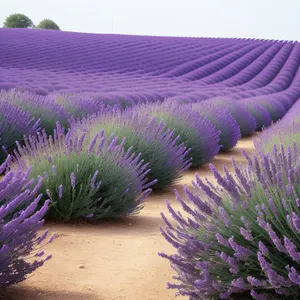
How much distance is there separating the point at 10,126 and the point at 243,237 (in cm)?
461

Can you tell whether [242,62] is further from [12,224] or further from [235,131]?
[12,224]

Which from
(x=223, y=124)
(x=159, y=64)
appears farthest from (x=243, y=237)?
(x=159, y=64)

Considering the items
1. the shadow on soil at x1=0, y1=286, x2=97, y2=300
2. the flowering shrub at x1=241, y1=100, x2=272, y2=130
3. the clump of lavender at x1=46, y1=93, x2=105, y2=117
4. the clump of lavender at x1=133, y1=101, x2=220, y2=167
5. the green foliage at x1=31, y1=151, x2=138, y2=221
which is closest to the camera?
the shadow on soil at x1=0, y1=286, x2=97, y2=300

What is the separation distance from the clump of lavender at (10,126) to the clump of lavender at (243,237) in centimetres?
412

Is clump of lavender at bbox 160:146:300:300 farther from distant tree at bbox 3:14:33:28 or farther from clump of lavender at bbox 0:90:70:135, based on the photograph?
distant tree at bbox 3:14:33:28

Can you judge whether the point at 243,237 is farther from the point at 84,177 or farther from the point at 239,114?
the point at 239,114

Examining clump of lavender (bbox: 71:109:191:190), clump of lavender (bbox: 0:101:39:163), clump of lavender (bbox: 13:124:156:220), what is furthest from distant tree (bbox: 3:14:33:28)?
clump of lavender (bbox: 13:124:156:220)

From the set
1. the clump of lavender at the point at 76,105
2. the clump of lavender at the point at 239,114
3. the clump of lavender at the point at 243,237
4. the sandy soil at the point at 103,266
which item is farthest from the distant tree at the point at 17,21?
the clump of lavender at the point at 243,237

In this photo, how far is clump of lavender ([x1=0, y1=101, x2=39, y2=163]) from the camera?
6548 mm

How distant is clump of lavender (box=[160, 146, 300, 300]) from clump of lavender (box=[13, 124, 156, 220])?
1.79 m

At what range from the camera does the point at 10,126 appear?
6.75m

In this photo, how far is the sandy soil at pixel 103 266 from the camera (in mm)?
2949

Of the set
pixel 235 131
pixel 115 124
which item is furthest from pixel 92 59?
pixel 115 124

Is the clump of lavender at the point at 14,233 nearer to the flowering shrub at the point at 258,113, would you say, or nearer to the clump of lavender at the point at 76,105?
the clump of lavender at the point at 76,105
